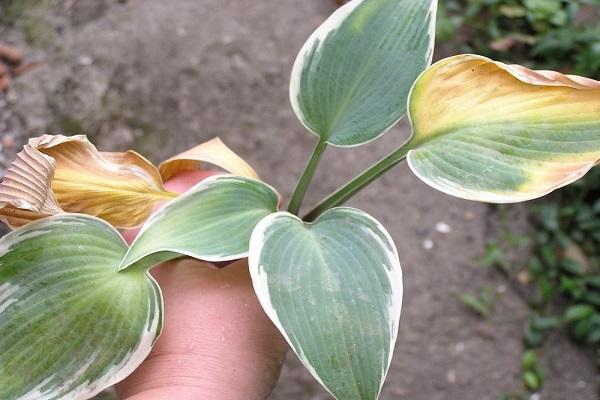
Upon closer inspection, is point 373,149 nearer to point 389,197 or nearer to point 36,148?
point 389,197

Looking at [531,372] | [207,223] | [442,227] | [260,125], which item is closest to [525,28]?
[442,227]

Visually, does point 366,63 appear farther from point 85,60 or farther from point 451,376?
point 85,60

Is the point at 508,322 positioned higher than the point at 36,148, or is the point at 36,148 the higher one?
the point at 36,148

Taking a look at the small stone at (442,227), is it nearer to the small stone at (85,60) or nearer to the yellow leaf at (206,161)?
the yellow leaf at (206,161)

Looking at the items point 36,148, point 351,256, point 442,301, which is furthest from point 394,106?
point 442,301

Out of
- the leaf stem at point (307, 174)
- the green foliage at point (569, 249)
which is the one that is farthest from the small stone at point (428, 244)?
the leaf stem at point (307, 174)
